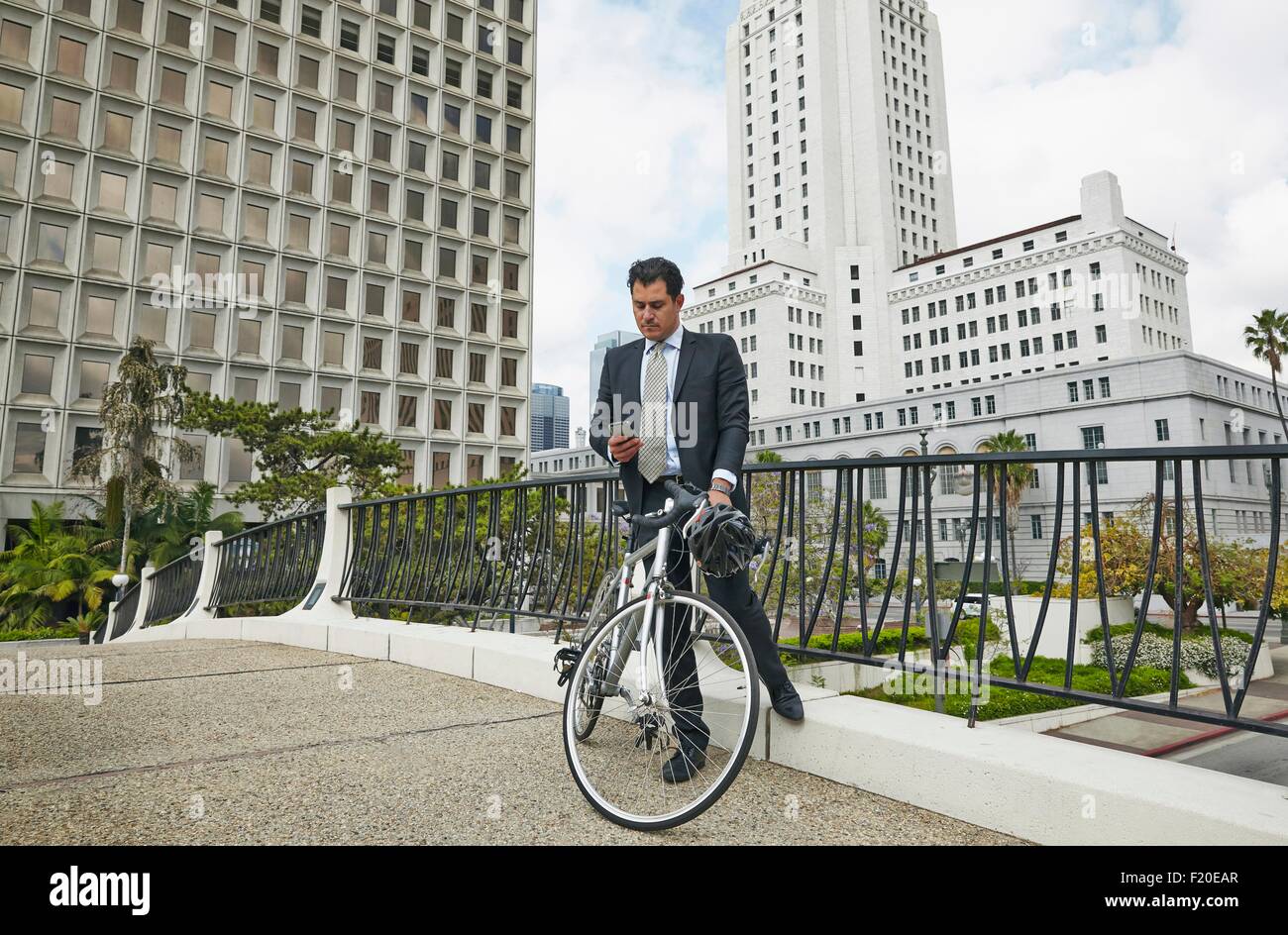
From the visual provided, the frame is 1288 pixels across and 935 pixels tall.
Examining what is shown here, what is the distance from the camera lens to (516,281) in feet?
164

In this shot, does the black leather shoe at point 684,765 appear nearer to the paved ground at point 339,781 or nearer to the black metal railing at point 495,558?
the paved ground at point 339,781

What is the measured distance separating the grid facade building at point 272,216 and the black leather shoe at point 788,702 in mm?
36649

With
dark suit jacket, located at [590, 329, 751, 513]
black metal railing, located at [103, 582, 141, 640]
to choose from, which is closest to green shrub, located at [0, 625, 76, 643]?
black metal railing, located at [103, 582, 141, 640]

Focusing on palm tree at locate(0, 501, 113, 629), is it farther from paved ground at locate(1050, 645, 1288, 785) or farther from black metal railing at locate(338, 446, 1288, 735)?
paved ground at locate(1050, 645, 1288, 785)

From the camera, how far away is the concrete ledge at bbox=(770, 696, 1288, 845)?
2311mm

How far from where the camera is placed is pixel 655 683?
2910 mm

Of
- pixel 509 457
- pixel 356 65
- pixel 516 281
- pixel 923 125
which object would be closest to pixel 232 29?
pixel 356 65

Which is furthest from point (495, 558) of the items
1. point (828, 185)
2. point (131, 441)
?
point (828, 185)

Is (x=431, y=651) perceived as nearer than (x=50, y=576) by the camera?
Yes

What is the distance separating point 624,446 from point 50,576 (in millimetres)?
31361

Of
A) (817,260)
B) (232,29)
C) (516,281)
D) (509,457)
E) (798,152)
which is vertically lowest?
(509,457)

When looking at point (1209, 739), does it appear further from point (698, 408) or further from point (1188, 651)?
point (698, 408)
